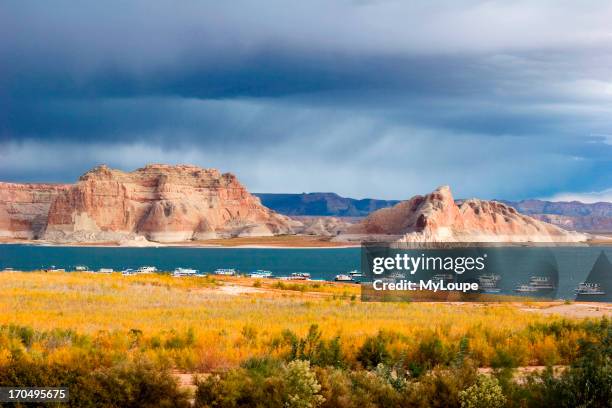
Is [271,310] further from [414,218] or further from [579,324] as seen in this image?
[414,218]

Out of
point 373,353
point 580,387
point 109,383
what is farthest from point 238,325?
point 580,387

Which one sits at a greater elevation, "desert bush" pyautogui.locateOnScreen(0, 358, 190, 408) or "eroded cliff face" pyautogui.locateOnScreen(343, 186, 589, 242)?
"eroded cliff face" pyautogui.locateOnScreen(343, 186, 589, 242)

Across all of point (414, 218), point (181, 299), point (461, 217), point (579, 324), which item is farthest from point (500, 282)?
point (461, 217)

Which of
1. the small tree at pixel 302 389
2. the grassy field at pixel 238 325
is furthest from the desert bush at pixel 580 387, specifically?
the grassy field at pixel 238 325

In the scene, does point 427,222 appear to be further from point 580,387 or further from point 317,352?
point 580,387

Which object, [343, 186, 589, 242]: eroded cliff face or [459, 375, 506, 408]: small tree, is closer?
[459, 375, 506, 408]: small tree

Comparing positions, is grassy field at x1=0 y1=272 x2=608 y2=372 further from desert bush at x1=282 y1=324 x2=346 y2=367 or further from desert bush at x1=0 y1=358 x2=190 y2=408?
desert bush at x1=0 y1=358 x2=190 y2=408

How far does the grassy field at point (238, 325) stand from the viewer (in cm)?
1528

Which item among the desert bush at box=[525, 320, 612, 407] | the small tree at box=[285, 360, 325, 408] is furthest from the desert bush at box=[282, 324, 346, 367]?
the desert bush at box=[525, 320, 612, 407]

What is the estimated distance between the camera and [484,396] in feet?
33.6

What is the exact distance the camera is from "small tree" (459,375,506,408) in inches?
402

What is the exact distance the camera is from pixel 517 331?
1864 centimetres

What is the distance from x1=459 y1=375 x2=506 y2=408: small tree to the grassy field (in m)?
4.19

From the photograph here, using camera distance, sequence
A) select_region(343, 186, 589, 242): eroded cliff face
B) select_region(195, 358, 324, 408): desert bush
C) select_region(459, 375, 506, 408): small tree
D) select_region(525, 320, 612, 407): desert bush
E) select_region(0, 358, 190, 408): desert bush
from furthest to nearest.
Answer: select_region(343, 186, 589, 242): eroded cliff face, select_region(0, 358, 190, 408): desert bush, select_region(195, 358, 324, 408): desert bush, select_region(459, 375, 506, 408): small tree, select_region(525, 320, 612, 407): desert bush
